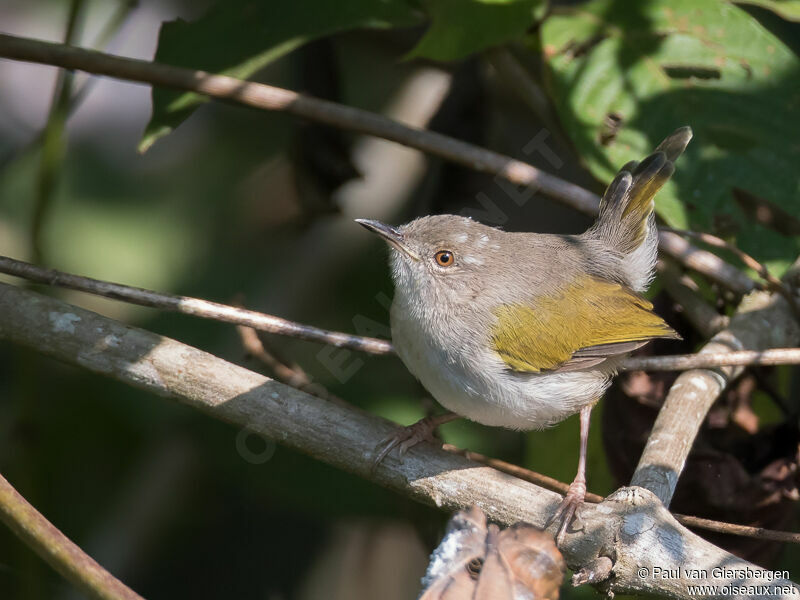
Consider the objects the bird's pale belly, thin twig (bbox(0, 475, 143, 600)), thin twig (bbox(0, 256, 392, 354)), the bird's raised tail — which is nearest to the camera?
thin twig (bbox(0, 475, 143, 600))

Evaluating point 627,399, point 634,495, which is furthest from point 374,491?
point 634,495

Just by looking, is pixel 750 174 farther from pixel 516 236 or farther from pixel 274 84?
pixel 274 84

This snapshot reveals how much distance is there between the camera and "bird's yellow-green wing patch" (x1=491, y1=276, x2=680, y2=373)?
9.32 ft

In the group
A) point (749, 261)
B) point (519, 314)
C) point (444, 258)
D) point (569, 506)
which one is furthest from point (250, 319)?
point (749, 261)

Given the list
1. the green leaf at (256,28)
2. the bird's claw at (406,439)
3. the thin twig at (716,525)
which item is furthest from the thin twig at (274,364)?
the green leaf at (256,28)

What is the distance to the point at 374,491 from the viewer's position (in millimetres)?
3916

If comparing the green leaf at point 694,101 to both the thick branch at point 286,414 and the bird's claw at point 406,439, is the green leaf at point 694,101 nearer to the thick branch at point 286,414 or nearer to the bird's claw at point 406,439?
the bird's claw at point 406,439

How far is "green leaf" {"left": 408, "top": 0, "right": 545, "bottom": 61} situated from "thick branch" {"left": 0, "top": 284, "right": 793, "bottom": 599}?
1441mm

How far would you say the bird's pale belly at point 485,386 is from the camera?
2729 millimetres

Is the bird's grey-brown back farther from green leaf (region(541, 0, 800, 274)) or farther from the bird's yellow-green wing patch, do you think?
green leaf (region(541, 0, 800, 274))

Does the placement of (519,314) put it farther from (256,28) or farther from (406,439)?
(256,28)

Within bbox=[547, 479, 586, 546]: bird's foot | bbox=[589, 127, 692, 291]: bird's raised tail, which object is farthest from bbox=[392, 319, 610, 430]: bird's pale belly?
bbox=[589, 127, 692, 291]: bird's raised tail

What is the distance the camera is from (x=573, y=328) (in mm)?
2988

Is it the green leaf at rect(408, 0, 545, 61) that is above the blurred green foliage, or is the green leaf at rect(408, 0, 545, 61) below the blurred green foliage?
above
